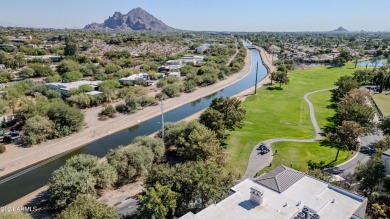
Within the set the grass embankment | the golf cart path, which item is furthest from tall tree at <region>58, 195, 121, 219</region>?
the grass embankment

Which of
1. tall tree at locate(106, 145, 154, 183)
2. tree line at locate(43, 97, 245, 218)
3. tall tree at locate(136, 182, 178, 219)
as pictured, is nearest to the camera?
tall tree at locate(136, 182, 178, 219)

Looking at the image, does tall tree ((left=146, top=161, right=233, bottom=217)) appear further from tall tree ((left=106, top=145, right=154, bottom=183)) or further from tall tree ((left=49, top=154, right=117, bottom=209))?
tall tree ((left=106, top=145, right=154, bottom=183))

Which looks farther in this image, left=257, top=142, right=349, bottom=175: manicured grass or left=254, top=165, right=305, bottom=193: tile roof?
left=257, top=142, right=349, bottom=175: manicured grass

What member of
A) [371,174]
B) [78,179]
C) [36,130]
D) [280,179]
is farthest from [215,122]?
[36,130]

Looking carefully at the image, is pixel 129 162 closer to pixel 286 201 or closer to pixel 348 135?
pixel 286 201

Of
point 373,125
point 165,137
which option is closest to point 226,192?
point 165,137

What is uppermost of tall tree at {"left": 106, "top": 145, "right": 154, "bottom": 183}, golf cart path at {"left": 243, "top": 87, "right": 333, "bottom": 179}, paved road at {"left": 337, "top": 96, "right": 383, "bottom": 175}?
tall tree at {"left": 106, "top": 145, "right": 154, "bottom": 183}
